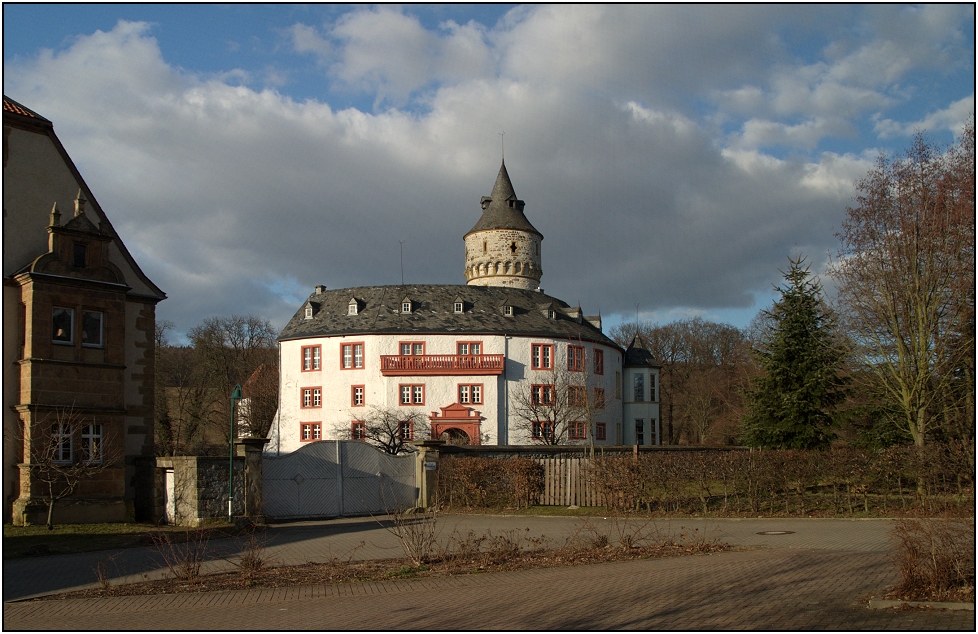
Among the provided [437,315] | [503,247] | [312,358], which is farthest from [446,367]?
[503,247]

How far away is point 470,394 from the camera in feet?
180

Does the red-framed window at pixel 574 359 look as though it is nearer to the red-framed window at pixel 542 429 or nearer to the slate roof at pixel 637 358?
the red-framed window at pixel 542 429

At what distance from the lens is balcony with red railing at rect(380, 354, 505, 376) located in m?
54.2

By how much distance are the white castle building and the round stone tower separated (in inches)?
461

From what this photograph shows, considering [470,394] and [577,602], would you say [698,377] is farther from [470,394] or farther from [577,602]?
[577,602]

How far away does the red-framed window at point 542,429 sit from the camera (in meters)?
53.4

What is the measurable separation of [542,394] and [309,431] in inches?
563

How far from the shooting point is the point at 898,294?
25.5 meters

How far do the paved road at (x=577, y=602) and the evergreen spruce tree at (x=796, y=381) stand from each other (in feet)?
60.0

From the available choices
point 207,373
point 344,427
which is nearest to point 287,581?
point 344,427

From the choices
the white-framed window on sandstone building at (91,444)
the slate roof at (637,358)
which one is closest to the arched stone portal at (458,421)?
the slate roof at (637,358)

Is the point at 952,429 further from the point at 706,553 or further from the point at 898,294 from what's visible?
the point at 706,553

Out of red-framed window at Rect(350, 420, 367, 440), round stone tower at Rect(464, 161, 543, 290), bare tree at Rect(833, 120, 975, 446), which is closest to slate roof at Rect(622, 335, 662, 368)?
round stone tower at Rect(464, 161, 543, 290)

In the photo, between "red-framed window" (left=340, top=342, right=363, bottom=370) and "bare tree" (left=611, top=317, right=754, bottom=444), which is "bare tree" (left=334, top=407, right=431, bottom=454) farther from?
"bare tree" (left=611, top=317, right=754, bottom=444)
